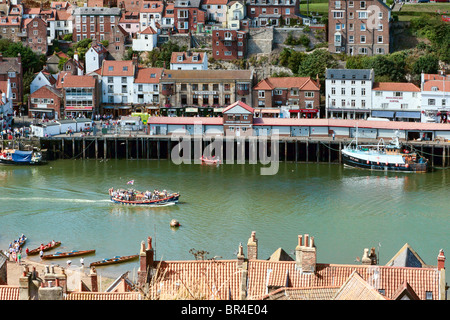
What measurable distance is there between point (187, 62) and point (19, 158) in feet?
95.2

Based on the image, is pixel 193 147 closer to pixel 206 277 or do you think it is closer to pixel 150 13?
pixel 150 13

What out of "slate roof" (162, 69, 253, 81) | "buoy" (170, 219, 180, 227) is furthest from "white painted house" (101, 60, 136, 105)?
"buoy" (170, 219, 180, 227)

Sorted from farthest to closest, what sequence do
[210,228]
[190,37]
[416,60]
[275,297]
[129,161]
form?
[190,37] < [416,60] < [129,161] < [210,228] < [275,297]

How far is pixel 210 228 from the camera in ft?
196

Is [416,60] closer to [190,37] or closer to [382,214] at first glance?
[190,37]

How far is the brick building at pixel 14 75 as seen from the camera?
10744 centimetres

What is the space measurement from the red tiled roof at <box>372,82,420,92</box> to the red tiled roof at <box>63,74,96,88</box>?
3268 centimetres

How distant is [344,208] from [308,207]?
2.71 meters

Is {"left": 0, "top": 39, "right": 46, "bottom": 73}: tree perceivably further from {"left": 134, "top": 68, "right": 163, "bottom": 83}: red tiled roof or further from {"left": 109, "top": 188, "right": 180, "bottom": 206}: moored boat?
{"left": 109, "top": 188, "right": 180, "bottom": 206}: moored boat

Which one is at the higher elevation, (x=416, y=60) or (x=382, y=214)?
(x=416, y=60)

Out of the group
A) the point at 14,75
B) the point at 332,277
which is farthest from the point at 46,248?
the point at 14,75

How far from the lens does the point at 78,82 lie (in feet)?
338
